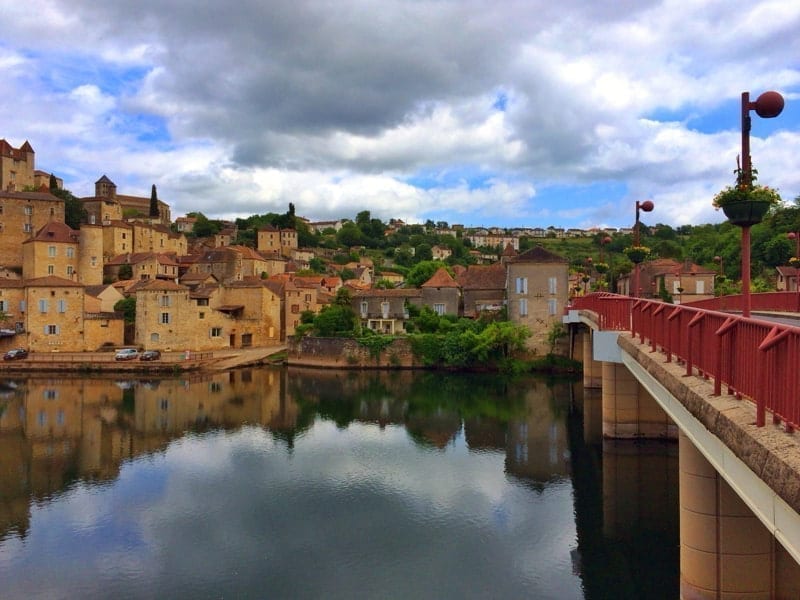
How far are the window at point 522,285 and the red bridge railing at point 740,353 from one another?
35793 millimetres

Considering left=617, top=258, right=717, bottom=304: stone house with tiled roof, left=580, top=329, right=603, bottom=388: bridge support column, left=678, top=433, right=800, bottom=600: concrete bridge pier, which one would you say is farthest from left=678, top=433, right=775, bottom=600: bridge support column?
left=617, top=258, right=717, bottom=304: stone house with tiled roof

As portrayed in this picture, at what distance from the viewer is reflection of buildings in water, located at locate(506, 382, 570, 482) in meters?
21.8

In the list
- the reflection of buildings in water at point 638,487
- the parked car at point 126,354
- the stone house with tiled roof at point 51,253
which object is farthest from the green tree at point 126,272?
the reflection of buildings in water at point 638,487

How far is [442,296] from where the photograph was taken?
54.9 m

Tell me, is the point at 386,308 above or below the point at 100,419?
above

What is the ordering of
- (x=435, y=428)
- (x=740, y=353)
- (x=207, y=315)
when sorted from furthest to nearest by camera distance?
(x=207, y=315), (x=435, y=428), (x=740, y=353)

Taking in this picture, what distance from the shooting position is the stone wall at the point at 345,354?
49250mm

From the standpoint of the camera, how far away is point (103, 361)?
159ft

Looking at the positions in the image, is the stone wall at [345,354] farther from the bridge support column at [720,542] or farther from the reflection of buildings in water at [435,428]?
the bridge support column at [720,542]

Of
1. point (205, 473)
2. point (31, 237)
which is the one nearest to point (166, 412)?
point (205, 473)

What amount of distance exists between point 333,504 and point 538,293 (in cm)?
3291

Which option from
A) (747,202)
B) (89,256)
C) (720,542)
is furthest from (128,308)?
(747,202)

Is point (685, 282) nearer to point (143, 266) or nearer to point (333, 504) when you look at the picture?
point (333, 504)

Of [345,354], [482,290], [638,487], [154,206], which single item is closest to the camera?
[638,487]
